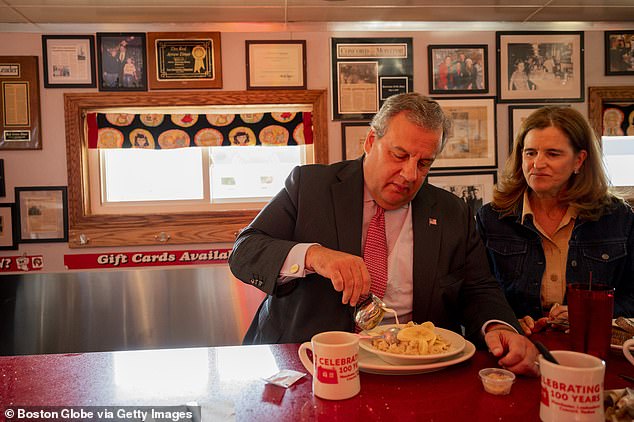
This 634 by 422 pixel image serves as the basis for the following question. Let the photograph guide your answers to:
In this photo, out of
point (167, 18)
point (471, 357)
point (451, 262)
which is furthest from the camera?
point (167, 18)

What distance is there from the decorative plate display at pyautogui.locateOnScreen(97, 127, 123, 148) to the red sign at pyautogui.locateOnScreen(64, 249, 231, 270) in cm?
74

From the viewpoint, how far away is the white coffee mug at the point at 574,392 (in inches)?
33.8

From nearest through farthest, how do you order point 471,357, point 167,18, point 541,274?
1. point 471,357
2. point 541,274
3. point 167,18

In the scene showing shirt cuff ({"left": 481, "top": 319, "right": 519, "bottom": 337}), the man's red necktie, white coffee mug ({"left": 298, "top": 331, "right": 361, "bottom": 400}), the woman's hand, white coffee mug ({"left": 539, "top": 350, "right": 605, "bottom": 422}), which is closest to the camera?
white coffee mug ({"left": 539, "top": 350, "right": 605, "bottom": 422})

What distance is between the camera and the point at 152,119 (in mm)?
3506

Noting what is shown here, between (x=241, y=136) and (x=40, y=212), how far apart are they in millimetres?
1416

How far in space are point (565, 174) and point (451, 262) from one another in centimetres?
60

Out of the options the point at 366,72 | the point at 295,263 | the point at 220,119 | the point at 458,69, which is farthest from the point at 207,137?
the point at 295,263

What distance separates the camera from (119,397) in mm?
1044

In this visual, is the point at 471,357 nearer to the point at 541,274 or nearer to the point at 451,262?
the point at 451,262

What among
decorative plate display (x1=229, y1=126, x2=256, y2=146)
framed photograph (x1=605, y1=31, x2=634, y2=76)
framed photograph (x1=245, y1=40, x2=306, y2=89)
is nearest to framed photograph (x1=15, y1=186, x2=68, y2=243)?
decorative plate display (x1=229, y1=126, x2=256, y2=146)

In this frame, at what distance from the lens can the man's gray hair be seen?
1559mm

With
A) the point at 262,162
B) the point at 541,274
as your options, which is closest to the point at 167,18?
the point at 262,162

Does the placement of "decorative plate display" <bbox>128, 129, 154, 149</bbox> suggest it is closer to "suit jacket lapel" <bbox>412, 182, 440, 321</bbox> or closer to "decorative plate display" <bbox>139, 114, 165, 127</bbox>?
"decorative plate display" <bbox>139, 114, 165, 127</bbox>
